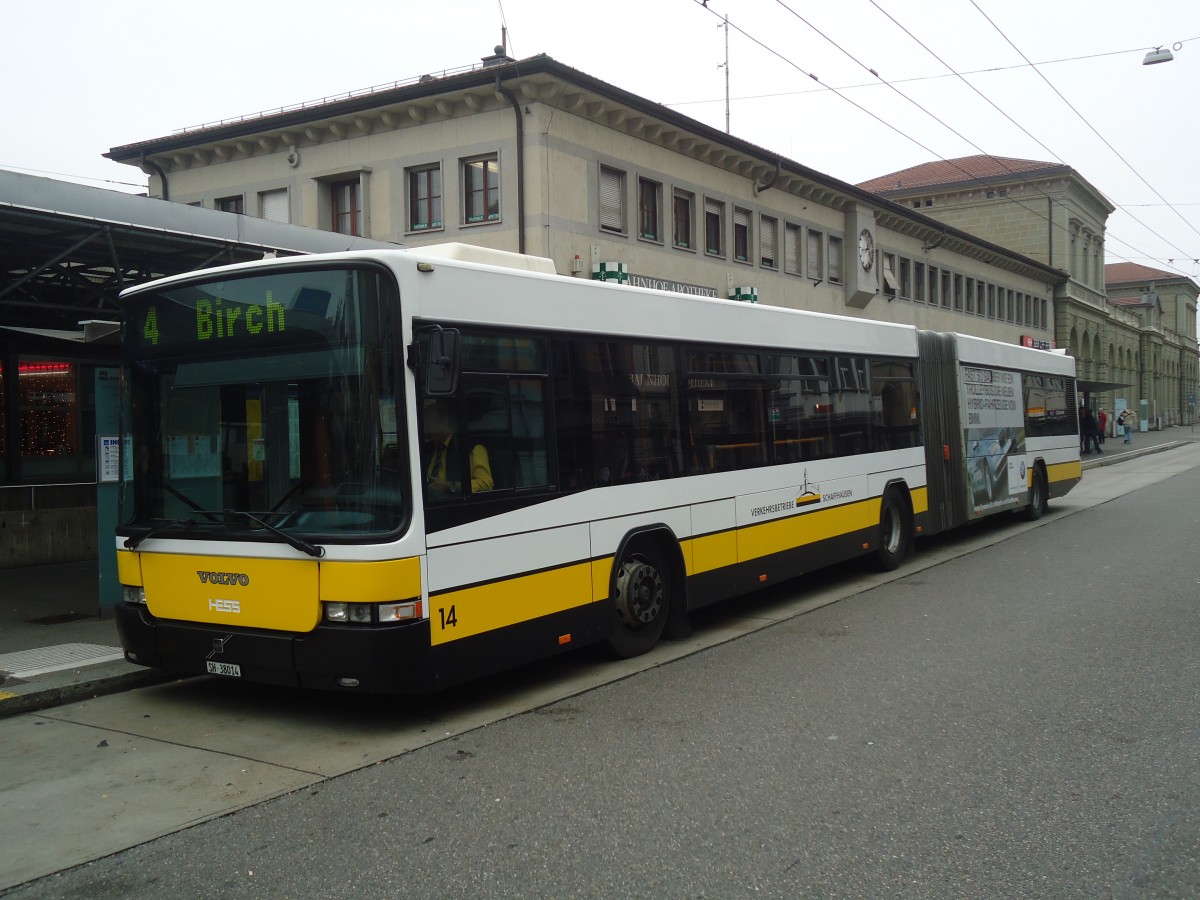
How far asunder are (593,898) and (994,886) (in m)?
1.47

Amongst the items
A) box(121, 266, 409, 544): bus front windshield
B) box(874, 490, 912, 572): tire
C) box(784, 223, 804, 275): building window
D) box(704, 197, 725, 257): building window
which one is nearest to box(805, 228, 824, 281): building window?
box(784, 223, 804, 275): building window

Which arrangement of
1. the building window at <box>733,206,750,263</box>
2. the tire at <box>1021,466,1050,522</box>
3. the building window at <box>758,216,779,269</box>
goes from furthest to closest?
the building window at <box>758,216,779,269</box>, the building window at <box>733,206,750,263</box>, the tire at <box>1021,466,1050,522</box>

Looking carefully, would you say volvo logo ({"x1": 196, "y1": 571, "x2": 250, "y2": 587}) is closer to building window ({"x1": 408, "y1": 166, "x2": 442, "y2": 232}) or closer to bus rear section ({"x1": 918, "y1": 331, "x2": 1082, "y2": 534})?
bus rear section ({"x1": 918, "y1": 331, "x2": 1082, "y2": 534})

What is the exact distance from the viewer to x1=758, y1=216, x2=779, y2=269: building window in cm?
3095

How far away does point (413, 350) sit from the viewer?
6.30 m

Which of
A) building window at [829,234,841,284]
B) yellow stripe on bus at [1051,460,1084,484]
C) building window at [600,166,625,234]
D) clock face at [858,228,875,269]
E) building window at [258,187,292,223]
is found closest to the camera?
yellow stripe on bus at [1051,460,1084,484]

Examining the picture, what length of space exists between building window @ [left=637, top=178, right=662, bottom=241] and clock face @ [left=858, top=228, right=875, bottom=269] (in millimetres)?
11478

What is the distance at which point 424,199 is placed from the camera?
82.5ft

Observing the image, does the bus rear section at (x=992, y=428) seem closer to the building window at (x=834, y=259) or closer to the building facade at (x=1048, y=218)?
the building window at (x=834, y=259)

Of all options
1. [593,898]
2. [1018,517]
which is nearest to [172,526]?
[593,898]

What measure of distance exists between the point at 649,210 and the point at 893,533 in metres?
14.9

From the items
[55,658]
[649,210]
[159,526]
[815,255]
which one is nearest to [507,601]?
[159,526]

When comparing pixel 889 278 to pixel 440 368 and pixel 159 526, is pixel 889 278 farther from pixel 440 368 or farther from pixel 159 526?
pixel 159 526

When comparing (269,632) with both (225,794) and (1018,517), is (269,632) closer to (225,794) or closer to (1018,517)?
(225,794)
